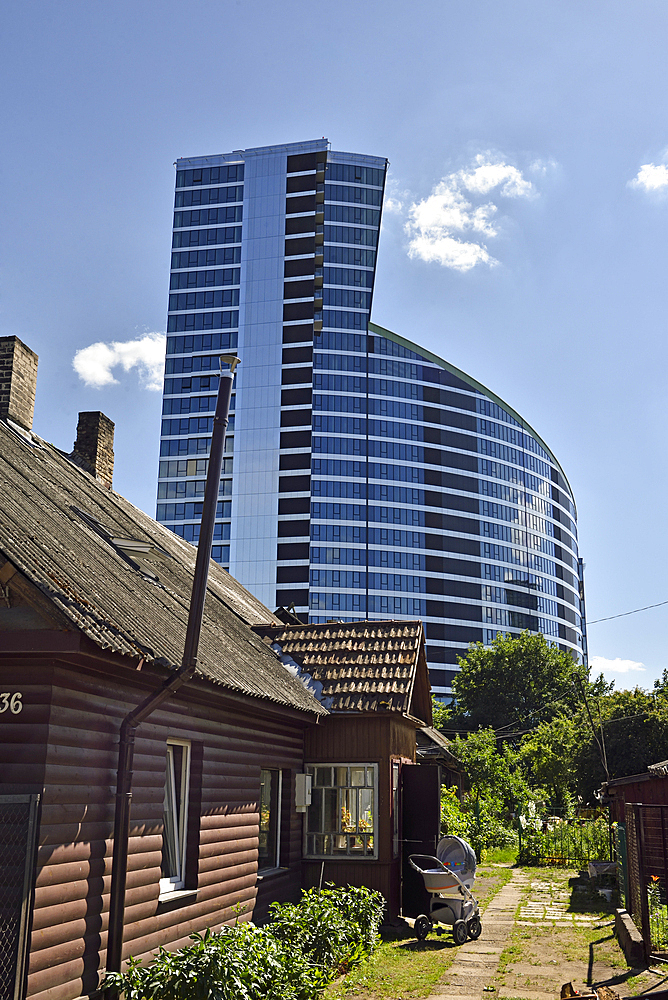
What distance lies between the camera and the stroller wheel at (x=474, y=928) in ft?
44.2

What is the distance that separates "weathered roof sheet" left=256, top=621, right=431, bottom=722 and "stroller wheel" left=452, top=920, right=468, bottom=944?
3323 mm

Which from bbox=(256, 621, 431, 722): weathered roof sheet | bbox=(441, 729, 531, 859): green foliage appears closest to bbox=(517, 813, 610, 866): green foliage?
bbox=(441, 729, 531, 859): green foliage

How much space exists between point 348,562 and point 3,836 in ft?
257

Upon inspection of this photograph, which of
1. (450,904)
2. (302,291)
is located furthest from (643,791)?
(302,291)

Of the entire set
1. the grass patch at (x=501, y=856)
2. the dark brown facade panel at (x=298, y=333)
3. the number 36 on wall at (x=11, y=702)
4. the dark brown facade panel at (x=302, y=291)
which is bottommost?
the grass patch at (x=501, y=856)

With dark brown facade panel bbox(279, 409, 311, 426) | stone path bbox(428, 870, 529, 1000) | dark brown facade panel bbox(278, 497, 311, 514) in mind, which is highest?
dark brown facade panel bbox(279, 409, 311, 426)

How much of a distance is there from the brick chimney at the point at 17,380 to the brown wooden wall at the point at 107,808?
6.07 meters

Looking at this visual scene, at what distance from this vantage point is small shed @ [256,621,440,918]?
551 inches

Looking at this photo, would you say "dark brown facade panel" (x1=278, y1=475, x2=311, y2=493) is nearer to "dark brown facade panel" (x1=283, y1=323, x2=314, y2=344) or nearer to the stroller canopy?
"dark brown facade panel" (x1=283, y1=323, x2=314, y2=344)

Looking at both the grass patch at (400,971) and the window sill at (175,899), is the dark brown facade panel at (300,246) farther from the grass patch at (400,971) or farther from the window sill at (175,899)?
the window sill at (175,899)

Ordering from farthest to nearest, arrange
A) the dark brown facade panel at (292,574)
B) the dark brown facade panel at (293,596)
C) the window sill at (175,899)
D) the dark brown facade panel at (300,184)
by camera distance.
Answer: the dark brown facade panel at (300,184) → the dark brown facade panel at (292,574) → the dark brown facade panel at (293,596) → the window sill at (175,899)

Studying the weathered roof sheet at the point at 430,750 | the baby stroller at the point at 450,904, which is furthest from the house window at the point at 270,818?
the weathered roof sheet at the point at 430,750

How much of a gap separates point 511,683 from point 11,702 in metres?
72.2

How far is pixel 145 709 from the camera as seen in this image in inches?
317
